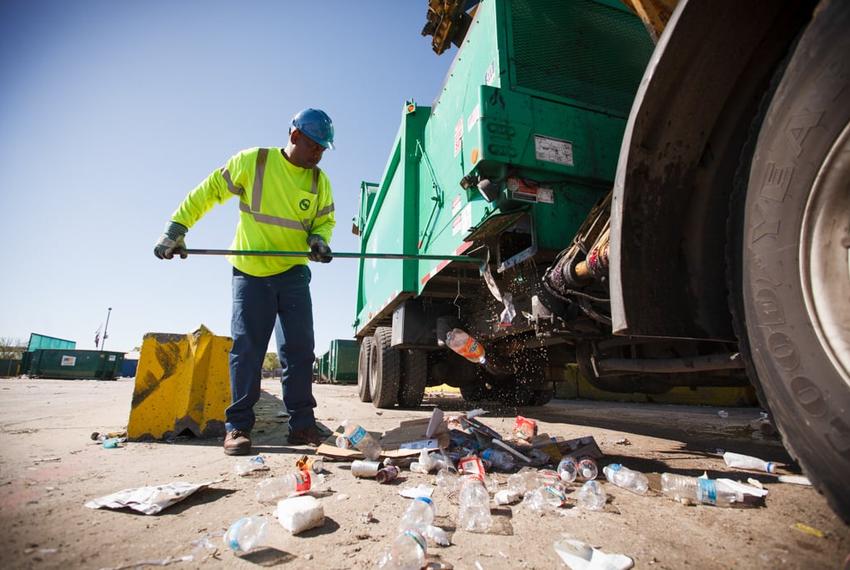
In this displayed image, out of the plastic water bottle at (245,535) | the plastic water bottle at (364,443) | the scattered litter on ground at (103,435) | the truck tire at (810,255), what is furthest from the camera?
the scattered litter on ground at (103,435)

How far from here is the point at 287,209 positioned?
2691mm

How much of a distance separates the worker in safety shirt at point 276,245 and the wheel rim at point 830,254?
2352 mm

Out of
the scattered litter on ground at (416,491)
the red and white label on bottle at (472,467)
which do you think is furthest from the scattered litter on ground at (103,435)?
the red and white label on bottle at (472,467)

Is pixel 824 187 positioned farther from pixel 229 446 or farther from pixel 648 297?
pixel 229 446

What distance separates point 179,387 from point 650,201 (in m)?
2.96

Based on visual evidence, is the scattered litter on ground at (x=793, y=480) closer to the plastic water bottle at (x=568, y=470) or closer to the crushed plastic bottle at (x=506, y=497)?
the plastic water bottle at (x=568, y=470)

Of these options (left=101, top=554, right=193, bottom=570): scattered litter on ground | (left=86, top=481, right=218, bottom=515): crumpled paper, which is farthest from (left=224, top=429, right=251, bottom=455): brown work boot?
(left=101, top=554, right=193, bottom=570): scattered litter on ground

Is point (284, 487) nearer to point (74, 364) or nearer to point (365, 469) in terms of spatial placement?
point (365, 469)

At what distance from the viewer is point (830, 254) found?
821mm

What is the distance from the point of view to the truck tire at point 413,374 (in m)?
4.67

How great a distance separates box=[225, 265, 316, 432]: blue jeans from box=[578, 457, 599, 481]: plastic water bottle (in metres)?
1.59

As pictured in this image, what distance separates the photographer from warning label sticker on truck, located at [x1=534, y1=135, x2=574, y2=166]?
7.54 ft

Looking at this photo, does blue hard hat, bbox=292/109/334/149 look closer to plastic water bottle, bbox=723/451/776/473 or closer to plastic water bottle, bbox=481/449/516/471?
plastic water bottle, bbox=481/449/516/471

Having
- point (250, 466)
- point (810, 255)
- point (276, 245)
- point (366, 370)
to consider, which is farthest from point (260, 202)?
point (366, 370)
